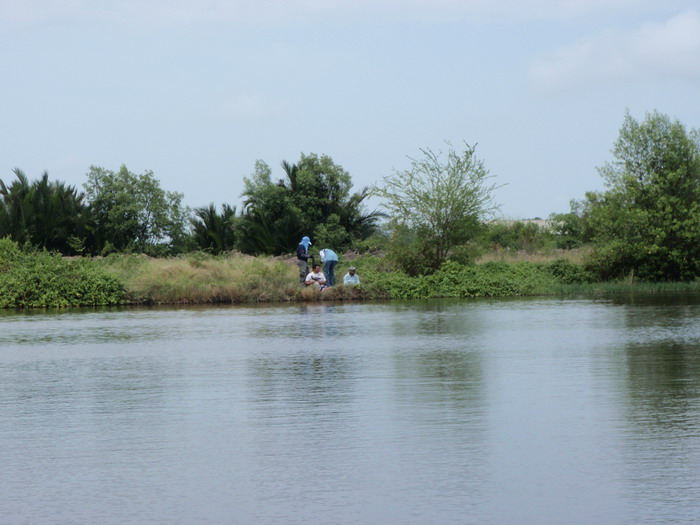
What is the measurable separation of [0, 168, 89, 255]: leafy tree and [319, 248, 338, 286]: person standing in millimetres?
19843

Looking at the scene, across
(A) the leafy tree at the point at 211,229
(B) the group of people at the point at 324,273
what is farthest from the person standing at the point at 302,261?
(A) the leafy tree at the point at 211,229

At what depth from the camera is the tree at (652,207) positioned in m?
40.2

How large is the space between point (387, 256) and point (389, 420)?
1193 inches

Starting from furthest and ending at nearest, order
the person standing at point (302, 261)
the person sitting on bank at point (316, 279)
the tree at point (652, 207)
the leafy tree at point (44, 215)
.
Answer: the leafy tree at point (44, 215) < the tree at point (652, 207) < the person standing at point (302, 261) < the person sitting on bank at point (316, 279)

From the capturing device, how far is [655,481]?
7.28 meters

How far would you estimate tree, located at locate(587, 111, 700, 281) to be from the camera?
40188mm

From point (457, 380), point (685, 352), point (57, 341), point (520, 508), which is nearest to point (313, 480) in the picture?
point (520, 508)

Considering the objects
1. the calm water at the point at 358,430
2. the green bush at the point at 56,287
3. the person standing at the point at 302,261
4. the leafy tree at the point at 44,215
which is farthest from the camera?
the leafy tree at the point at 44,215

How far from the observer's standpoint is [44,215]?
53.2 m

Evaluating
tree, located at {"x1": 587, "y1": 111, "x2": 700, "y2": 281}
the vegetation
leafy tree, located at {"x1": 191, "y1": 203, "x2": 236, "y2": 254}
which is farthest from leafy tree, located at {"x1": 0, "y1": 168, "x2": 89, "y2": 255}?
tree, located at {"x1": 587, "y1": 111, "x2": 700, "y2": 281}

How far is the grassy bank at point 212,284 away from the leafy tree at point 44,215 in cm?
1407

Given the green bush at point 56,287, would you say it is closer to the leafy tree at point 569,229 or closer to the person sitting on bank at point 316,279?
the person sitting on bank at point 316,279

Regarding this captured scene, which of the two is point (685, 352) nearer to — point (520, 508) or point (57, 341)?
point (520, 508)

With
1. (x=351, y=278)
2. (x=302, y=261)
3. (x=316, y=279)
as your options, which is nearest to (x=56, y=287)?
(x=302, y=261)
